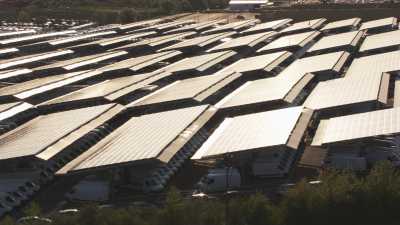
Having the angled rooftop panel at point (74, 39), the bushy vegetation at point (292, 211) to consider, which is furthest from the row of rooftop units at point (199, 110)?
the angled rooftop panel at point (74, 39)

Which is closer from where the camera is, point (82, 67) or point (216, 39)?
point (82, 67)

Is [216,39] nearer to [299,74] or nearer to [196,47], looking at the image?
[196,47]

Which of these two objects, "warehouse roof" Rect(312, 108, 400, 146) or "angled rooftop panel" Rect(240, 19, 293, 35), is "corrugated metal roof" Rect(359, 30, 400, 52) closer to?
"angled rooftop panel" Rect(240, 19, 293, 35)

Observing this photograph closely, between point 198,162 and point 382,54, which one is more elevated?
point 382,54

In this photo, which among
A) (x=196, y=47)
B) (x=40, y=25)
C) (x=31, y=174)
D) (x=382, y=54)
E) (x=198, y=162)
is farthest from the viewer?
(x=40, y=25)

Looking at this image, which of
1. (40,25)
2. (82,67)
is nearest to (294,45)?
(82,67)

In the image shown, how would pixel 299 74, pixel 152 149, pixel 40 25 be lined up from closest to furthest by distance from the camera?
1. pixel 152 149
2. pixel 299 74
3. pixel 40 25
